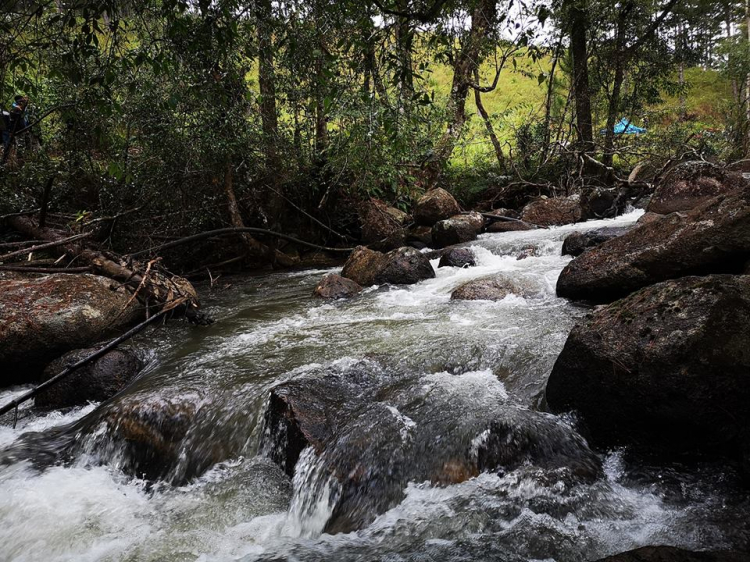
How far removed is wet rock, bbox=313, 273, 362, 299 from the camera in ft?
25.9

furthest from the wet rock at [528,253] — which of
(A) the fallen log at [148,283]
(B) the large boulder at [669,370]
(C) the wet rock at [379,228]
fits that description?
(A) the fallen log at [148,283]

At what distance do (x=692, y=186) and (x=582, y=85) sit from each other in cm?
584

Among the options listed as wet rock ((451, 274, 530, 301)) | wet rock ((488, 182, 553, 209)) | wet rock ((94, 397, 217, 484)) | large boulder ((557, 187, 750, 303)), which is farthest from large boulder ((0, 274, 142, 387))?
wet rock ((488, 182, 553, 209))

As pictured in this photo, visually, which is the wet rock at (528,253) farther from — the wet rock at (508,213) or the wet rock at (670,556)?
the wet rock at (670,556)

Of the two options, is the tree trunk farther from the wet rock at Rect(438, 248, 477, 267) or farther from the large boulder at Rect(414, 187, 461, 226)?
the wet rock at Rect(438, 248, 477, 267)

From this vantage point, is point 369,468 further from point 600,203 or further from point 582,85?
point 582,85

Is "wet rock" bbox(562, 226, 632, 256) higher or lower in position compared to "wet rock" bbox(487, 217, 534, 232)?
lower

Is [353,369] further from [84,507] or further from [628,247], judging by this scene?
[628,247]

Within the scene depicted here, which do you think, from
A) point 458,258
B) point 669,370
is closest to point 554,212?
point 458,258

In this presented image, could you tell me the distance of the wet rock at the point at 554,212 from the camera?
1155cm

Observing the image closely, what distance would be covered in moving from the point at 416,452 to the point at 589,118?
12.9 metres

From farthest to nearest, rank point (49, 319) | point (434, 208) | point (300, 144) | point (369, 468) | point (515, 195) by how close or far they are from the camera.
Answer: point (515, 195)
point (434, 208)
point (300, 144)
point (49, 319)
point (369, 468)

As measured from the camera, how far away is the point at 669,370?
9.19 feet

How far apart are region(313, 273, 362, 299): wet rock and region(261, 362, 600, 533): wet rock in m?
3.94
